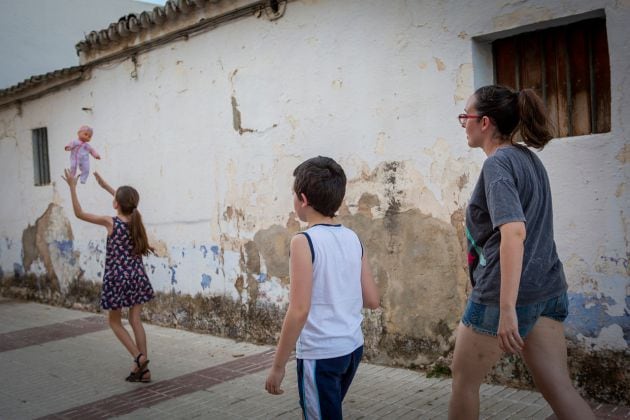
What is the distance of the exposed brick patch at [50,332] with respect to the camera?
7044 millimetres

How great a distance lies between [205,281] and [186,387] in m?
2.04

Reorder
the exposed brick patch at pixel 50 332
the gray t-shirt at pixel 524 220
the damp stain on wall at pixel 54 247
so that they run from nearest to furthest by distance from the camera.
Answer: the gray t-shirt at pixel 524 220, the exposed brick patch at pixel 50 332, the damp stain on wall at pixel 54 247

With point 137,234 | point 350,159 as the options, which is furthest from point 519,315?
point 137,234

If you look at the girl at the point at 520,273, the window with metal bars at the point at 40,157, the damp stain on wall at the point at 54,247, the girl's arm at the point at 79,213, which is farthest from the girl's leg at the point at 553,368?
the window with metal bars at the point at 40,157

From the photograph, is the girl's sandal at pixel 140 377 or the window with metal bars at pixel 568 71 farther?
the girl's sandal at pixel 140 377

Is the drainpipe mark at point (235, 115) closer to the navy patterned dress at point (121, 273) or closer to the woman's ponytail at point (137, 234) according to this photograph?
the woman's ponytail at point (137, 234)

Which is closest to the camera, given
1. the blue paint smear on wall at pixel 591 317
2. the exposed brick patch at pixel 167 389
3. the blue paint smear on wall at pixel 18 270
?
the blue paint smear on wall at pixel 591 317

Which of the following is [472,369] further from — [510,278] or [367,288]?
[367,288]

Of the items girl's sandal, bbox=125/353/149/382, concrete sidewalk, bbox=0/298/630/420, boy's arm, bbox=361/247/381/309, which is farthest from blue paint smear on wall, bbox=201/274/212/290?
boy's arm, bbox=361/247/381/309

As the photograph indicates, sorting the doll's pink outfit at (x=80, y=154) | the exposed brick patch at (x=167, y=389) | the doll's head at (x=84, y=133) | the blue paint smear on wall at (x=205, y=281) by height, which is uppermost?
the doll's head at (x=84, y=133)

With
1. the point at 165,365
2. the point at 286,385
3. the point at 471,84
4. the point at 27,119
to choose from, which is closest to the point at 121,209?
the point at 165,365

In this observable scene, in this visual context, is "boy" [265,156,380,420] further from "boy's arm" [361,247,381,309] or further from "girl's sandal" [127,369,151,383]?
"girl's sandal" [127,369,151,383]

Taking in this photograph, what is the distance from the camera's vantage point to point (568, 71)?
4184mm

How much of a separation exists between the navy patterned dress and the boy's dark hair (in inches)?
120
